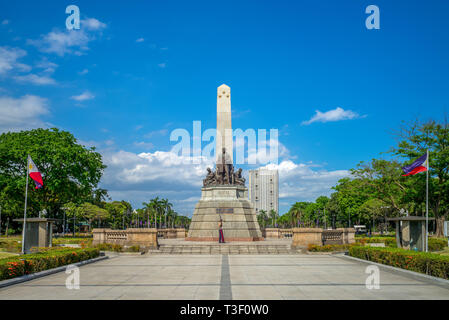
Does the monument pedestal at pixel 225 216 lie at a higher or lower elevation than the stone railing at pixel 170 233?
higher

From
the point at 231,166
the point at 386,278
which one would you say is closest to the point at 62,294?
the point at 386,278

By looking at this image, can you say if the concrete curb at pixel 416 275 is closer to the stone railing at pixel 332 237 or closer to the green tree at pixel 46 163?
the stone railing at pixel 332 237

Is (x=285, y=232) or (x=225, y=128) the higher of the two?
(x=225, y=128)

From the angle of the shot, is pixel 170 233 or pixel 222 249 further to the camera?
pixel 170 233

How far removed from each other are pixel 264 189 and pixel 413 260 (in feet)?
544

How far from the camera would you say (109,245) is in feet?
89.6

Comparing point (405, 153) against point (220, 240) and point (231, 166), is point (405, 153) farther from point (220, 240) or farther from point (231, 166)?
point (220, 240)

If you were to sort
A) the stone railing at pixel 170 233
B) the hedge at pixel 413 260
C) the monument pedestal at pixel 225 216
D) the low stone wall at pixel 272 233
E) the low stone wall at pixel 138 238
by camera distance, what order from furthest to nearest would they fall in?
1. the low stone wall at pixel 272 233
2. the stone railing at pixel 170 233
3. the monument pedestal at pixel 225 216
4. the low stone wall at pixel 138 238
5. the hedge at pixel 413 260

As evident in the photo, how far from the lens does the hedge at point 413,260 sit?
1413cm

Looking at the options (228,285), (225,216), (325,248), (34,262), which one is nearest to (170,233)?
(225,216)

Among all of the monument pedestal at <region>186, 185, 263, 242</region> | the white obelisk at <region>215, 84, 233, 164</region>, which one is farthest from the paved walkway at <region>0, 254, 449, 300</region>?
the white obelisk at <region>215, 84, 233, 164</region>

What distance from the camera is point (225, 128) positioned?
37312mm

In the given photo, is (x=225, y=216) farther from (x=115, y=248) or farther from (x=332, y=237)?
(x=115, y=248)

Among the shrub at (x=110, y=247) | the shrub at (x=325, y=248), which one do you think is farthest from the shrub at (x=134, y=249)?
the shrub at (x=325, y=248)
